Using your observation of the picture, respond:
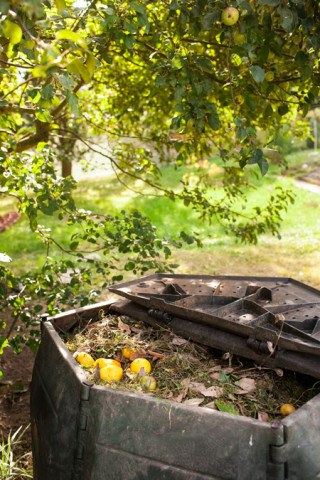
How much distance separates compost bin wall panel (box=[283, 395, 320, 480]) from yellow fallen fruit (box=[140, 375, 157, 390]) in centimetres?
66

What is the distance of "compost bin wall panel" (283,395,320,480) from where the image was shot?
1.54 meters

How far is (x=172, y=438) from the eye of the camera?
1.68m

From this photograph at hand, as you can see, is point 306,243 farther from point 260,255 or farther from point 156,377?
point 156,377

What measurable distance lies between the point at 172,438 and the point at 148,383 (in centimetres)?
39

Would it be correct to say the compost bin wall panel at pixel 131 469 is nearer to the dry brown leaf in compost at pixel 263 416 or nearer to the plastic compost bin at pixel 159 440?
the plastic compost bin at pixel 159 440

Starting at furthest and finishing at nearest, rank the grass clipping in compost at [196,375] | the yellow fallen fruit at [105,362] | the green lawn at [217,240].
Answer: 1. the green lawn at [217,240]
2. the yellow fallen fruit at [105,362]
3. the grass clipping in compost at [196,375]

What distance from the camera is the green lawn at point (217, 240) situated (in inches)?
279

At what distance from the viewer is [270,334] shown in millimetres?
1972

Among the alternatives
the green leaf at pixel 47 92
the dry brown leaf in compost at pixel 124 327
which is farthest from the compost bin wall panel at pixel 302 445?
the green leaf at pixel 47 92

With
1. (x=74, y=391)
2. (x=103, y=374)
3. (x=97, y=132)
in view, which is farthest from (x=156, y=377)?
(x=97, y=132)

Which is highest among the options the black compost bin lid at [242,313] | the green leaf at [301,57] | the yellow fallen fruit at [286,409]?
the green leaf at [301,57]

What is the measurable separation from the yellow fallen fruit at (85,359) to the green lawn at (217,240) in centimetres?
223

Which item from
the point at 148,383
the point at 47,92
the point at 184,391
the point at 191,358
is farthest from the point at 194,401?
the point at 47,92

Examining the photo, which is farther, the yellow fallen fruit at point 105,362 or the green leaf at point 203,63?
the green leaf at point 203,63
